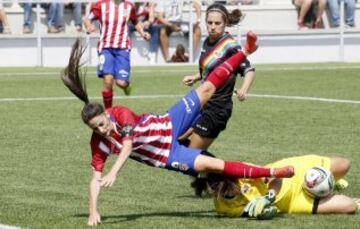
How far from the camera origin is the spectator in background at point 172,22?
95.7 ft

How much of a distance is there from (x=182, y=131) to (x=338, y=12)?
22.6 m

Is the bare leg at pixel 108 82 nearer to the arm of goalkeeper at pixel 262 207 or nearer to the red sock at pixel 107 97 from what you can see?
the red sock at pixel 107 97

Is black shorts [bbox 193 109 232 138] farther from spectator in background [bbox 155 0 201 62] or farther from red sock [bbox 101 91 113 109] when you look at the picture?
spectator in background [bbox 155 0 201 62]

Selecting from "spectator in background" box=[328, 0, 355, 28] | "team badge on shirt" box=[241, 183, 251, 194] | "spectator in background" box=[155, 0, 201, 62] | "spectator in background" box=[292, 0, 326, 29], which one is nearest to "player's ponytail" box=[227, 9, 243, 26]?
"team badge on shirt" box=[241, 183, 251, 194]

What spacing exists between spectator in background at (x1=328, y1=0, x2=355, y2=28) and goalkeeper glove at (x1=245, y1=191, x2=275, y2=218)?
2263cm

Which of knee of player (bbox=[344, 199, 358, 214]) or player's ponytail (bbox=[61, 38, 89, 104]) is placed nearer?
player's ponytail (bbox=[61, 38, 89, 104])

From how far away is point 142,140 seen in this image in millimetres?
9000

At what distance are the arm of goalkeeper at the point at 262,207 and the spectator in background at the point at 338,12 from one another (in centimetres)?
2264

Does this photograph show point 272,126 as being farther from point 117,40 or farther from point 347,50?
point 347,50

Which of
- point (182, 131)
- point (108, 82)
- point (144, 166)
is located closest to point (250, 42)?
point (182, 131)

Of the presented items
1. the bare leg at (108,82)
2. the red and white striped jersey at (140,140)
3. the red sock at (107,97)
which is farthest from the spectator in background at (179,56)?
the red and white striped jersey at (140,140)

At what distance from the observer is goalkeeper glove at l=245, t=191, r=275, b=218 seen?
906 centimetres

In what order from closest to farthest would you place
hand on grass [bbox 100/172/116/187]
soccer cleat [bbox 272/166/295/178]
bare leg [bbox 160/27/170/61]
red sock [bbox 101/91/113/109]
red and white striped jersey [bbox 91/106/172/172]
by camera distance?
1. hand on grass [bbox 100/172/116/187]
2. red and white striped jersey [bbox 91/106/172/172]
3. soccer cleat [bbox 272/166/295/178]
4. red sock [bbox 101/91/113/109]
5. bare leg [bbox 160/27/170/61]

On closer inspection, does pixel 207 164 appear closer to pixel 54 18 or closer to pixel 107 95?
pixel 107 95
